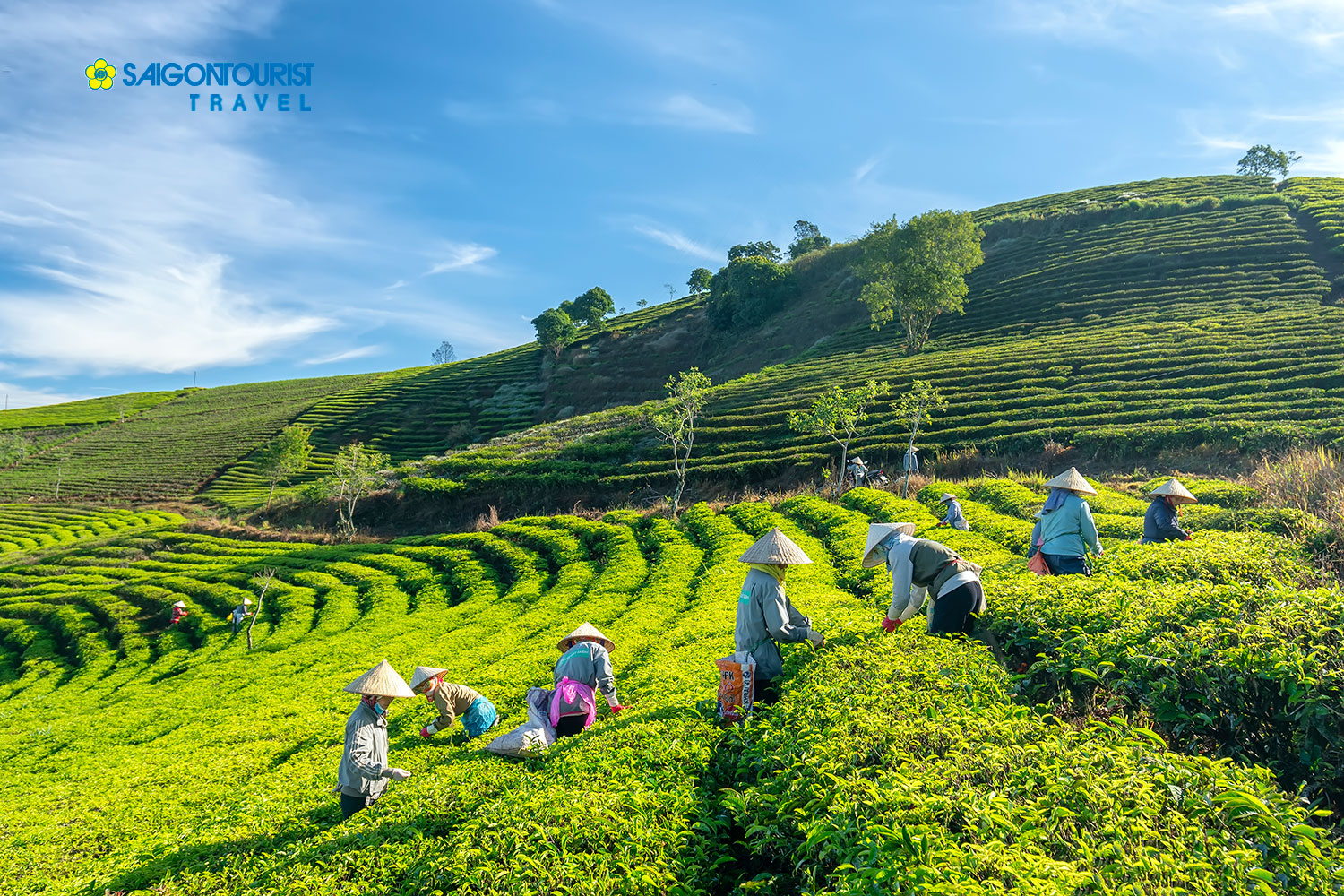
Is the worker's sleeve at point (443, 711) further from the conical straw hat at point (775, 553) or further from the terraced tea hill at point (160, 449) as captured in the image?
the terraced tea hill at point (160, 449)

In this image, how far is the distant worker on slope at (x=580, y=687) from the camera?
904cm

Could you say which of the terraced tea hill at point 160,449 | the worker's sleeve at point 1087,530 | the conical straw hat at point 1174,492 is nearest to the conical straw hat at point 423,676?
the worker's sleeve at point 1087,530

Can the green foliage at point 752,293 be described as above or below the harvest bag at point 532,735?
above

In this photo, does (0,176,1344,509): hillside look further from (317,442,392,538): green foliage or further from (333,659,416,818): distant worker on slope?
(333,659,416,818): distant worker on slope

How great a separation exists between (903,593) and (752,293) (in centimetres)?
8091

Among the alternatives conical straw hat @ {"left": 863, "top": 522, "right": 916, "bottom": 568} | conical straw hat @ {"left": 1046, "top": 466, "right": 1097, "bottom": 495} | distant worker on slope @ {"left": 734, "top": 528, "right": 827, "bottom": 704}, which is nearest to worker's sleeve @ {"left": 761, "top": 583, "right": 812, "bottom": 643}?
distant worker on slope @ {"left": 734, "top": 528, "right": 827, "bottom": 704}

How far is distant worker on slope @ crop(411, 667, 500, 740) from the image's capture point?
33.9ft

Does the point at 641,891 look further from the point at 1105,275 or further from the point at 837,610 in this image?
the point at 1105,275

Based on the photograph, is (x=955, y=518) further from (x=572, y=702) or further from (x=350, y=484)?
(x=350, y=484)

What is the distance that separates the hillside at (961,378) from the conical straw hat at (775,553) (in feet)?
90.8

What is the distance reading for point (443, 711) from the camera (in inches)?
417

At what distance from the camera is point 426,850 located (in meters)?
5.68

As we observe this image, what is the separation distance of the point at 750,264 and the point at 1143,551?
3208 inches

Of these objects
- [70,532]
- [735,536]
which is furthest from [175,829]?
[70,532]
